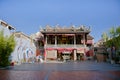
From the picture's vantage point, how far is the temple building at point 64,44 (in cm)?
3794

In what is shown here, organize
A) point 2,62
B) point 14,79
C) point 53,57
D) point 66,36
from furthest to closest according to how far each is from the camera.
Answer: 1. point 66,36
2. point 53,57
3. point 2,62
4. point 14,79

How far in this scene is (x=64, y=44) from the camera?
39000mm

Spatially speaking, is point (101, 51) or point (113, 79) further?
point (101, 51)

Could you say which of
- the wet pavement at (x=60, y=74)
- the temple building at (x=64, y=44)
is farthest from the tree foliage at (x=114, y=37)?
the wet pavement at (x=60, y=74)

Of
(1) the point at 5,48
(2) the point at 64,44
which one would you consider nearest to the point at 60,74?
(1) the point at 5,48

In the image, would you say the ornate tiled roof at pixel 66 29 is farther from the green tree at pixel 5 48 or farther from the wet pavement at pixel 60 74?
the wet pavement at pixel 60 74

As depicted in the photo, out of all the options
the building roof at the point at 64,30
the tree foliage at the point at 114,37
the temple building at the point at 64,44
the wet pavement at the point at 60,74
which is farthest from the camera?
the building roof at the point at 64,30

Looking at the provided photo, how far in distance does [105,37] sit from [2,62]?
19.5 meters

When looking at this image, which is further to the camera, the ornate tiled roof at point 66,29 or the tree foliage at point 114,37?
the ornate tiled roof at point 66,29

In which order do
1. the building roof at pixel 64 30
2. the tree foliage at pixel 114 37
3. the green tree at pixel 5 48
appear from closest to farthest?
the green tree at pixel 5 48, the tree foliage at pixel 114 37, the building roof at pixel 64 30

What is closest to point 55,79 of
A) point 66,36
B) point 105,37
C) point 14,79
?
point 14,79

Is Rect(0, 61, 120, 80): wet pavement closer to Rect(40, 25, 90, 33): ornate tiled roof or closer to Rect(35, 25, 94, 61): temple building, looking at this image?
Rect(35, 25, 94, 61): temple building

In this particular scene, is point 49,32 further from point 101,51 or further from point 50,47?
point 101,51

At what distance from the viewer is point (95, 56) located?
37625mm
